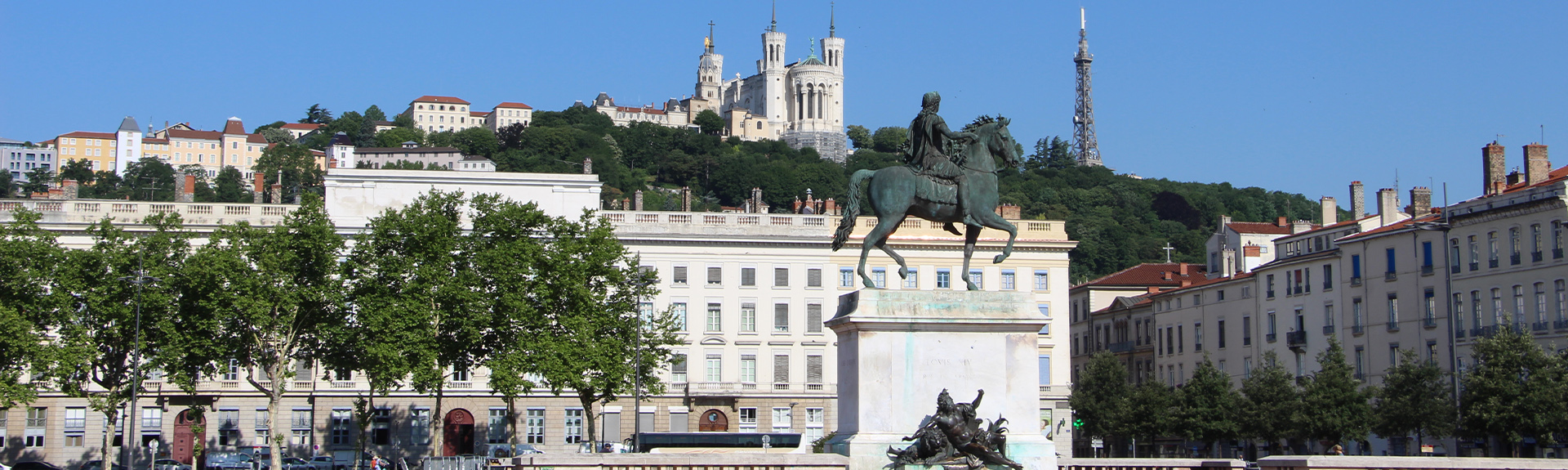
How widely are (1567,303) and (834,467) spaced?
41707 millimetres

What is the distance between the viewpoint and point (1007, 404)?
18.3 m

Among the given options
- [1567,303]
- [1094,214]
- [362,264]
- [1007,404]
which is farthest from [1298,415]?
[1094,214]

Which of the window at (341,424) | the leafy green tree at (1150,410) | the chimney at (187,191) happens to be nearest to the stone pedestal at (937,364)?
the leafy green tree at (1150,410)

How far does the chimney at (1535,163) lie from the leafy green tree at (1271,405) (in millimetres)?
11073

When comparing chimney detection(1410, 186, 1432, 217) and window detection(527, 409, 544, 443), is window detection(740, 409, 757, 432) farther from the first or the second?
chimney detection(1410, 186, 1432, 217)

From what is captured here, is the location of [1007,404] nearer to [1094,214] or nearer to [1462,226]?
[1462,226]

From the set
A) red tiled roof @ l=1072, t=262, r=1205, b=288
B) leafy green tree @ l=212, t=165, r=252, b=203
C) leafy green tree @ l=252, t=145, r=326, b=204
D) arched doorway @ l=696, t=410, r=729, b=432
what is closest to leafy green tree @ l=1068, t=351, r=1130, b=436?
arched doorway @ l=696, t=410, r=729, b=432

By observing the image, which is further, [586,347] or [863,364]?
[586,347]

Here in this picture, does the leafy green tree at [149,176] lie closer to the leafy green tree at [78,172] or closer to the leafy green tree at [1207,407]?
the leafy green tree at [78,172]

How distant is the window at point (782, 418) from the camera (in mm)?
65250

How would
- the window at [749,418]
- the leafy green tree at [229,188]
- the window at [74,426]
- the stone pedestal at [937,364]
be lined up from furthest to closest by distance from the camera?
the leafy green tree at [229,188], the window at [749,418], the window at [74,426], the stone pedestal at [937,364]

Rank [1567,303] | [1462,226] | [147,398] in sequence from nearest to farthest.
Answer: [1567,303], [1462,226], [147,398]

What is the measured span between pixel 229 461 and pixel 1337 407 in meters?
38.0

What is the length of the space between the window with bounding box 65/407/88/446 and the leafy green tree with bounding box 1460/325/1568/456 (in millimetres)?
48172
